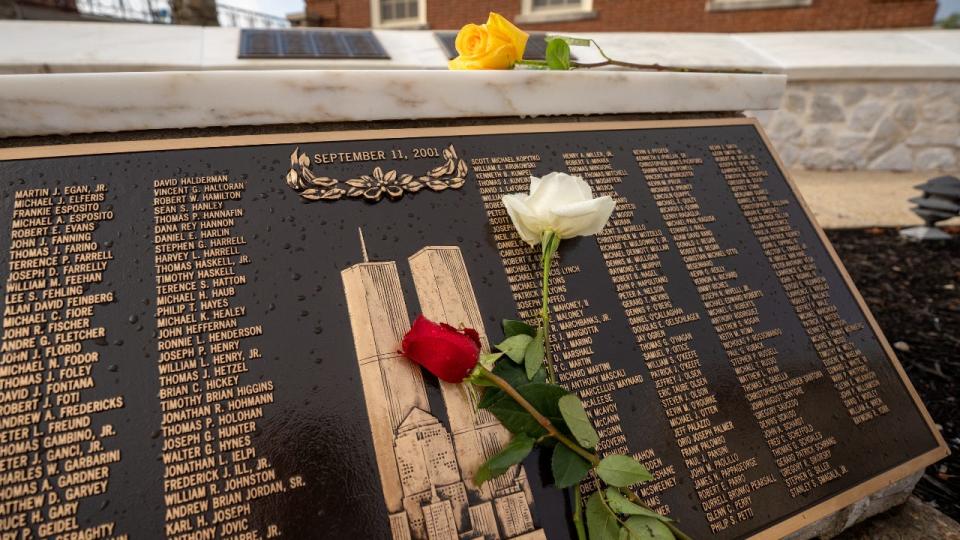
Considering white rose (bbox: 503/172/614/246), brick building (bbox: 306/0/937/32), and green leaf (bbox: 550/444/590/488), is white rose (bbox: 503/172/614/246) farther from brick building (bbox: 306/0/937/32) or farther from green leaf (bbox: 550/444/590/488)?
brick building (bbox: 306/0/937/32)

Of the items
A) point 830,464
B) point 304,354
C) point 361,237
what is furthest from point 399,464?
point 830,464

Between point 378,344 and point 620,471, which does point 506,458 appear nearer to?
point 620,471

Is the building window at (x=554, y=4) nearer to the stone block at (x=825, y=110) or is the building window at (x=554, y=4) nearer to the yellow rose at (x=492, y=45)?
the stone block at (x=825, y=110)

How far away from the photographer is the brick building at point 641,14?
8.98m

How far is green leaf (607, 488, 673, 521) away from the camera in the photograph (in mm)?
1265

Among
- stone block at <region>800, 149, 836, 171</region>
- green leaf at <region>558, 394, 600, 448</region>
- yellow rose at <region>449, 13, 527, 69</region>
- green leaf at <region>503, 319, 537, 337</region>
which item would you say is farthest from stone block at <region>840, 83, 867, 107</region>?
green leaf at <region>558, 394, 600, 448</region>

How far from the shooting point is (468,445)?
1.35 meters

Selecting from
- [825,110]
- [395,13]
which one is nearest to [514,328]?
[825,110]

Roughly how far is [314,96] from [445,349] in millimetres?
944

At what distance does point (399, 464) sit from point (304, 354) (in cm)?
36

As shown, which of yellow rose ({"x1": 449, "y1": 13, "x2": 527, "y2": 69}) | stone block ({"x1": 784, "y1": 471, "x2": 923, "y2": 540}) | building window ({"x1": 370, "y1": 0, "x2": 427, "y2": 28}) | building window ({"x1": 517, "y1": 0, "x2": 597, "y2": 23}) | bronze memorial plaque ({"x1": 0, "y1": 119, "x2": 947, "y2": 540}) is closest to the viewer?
bronze memorial plaque ({"x1": 0, "y1": 119, "x2": 947, "y2": 540})

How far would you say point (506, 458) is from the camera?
1.24 m

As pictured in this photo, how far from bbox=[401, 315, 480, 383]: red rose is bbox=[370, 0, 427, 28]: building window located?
10945mm

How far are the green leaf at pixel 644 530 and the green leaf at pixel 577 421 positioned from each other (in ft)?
0.66
